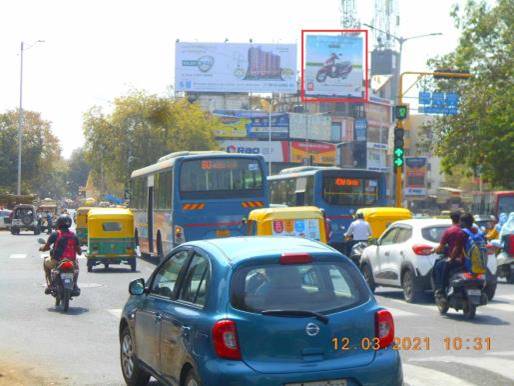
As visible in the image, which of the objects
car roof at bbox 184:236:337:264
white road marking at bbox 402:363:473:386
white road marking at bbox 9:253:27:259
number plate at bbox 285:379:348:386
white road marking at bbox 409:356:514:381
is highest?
car roof at bbox 184:236:337:264

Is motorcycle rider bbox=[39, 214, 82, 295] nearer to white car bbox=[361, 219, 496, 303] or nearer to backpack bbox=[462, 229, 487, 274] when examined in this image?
white car bbox=[361, 219, 496, 303]

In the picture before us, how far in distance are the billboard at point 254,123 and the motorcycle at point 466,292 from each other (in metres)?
77.4

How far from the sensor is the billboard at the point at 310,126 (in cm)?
9544

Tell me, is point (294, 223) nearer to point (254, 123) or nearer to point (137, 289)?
point (137, 289)

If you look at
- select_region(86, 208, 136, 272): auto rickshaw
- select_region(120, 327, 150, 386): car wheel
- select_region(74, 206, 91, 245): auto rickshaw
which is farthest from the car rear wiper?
select_region(74, 206, 91, 245): auto rickshaw

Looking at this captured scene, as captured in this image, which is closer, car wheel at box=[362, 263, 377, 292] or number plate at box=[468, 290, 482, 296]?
number plate at box=[468, 290, 482, 296]

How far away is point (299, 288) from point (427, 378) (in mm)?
3159

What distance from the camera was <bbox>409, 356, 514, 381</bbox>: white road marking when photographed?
396 inches

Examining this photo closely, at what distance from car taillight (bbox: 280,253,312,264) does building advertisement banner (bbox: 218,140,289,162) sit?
82.5 m

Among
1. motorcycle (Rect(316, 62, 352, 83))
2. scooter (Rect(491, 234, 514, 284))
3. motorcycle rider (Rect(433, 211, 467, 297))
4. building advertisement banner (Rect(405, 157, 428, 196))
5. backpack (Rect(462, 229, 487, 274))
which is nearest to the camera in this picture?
backpack (Rect(462, 229, 487, 274))

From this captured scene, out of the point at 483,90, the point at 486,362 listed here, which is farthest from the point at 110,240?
the point at 483,90

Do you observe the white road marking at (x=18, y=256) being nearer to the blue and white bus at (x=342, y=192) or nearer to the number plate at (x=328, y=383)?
the blue and white bus at (x=342, y=192)

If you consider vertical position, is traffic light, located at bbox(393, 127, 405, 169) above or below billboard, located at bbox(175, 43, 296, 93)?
below

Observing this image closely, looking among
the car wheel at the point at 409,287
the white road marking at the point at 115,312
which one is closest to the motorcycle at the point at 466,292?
the car wheel at the point at 409,287
